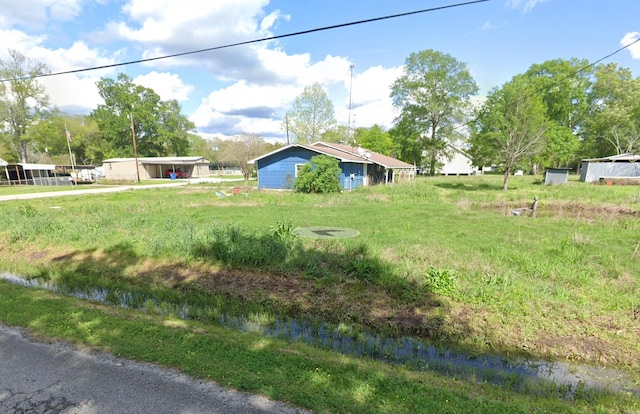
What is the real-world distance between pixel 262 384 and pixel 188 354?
3.48ft

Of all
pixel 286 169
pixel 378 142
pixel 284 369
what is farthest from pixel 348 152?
pixel 378 142

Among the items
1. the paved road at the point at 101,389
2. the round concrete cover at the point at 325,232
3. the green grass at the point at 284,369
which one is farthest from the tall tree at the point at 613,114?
the paved road at the point at 101,389

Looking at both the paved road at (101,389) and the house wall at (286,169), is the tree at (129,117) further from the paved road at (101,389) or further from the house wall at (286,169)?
the paved road at (101,389)

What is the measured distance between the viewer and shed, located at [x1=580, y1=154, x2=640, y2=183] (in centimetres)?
2558

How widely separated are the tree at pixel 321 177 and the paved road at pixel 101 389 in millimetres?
15879

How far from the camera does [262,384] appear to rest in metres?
2.78

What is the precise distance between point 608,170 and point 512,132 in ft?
44.3

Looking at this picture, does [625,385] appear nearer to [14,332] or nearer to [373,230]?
[373,230]

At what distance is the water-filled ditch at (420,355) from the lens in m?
3.57

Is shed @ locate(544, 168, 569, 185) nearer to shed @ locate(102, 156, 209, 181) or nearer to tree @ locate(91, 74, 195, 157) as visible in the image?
shed @ locate(102, 156, 209, 181)

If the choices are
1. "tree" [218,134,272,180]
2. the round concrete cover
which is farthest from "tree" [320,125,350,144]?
the round concrete cover

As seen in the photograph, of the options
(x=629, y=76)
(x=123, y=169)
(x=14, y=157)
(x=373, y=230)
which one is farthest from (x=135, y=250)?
(x=629, y=76)

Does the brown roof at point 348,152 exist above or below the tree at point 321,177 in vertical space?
above

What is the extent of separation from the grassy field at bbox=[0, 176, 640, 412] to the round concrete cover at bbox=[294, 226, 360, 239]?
505mm
